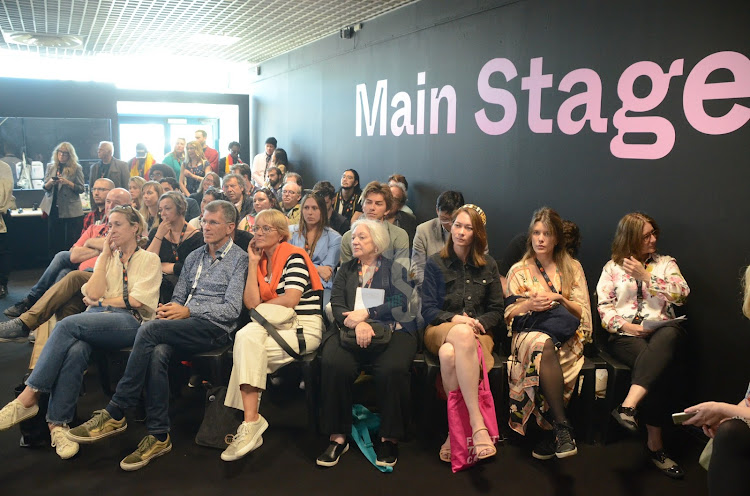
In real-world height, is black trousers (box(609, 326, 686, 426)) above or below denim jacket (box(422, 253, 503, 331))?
below

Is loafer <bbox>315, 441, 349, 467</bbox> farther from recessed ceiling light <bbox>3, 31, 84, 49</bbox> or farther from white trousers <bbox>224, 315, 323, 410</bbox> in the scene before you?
recessed ceiling light <bbox>3, 31, 84, 49</bbox>

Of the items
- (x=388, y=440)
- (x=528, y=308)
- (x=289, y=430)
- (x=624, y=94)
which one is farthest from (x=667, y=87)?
(x=289, y=430)

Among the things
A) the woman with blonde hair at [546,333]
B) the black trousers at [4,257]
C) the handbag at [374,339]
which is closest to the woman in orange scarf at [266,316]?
the handbag at [374,339]

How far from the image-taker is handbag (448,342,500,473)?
324 cm

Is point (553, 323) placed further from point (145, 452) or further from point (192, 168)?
point (192, 168)

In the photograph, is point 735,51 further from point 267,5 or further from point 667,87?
point 267,5

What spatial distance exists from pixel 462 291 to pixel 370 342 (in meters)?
0.66

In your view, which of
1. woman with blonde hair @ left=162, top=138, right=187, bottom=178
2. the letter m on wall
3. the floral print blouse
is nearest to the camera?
the floral print blouse

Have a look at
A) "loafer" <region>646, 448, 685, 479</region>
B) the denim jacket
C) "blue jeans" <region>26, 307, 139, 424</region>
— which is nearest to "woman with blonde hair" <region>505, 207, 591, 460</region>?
the denim jacket

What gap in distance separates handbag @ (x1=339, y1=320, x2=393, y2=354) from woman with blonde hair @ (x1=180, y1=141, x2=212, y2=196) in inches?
239

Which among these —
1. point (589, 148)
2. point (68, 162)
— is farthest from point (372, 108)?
point (68, 162)

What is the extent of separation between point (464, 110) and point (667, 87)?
84.4 inches

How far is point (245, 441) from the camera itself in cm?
326

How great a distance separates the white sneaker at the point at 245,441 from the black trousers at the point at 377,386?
37 cm
